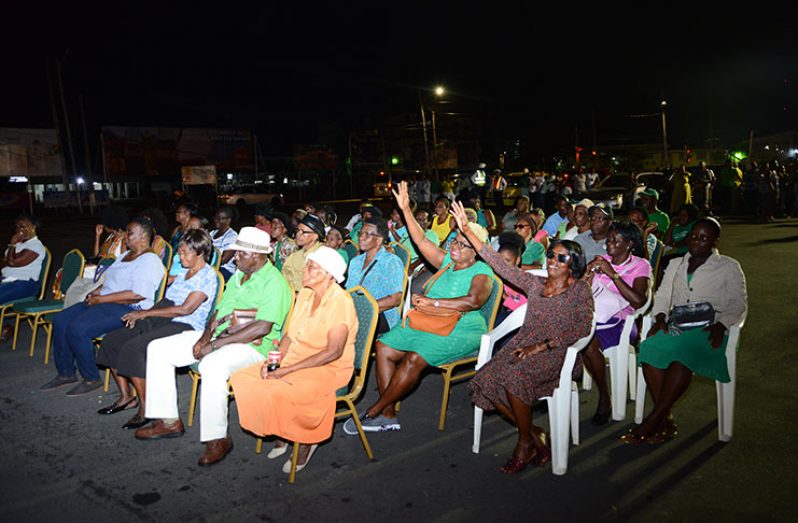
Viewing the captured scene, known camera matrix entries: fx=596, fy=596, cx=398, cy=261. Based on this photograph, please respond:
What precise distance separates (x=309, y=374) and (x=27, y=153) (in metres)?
39.6

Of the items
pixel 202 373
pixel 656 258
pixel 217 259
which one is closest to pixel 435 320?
pixel 202 373

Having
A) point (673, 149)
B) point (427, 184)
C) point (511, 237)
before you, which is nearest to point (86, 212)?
point (427, 184)

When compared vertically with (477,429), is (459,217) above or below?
above

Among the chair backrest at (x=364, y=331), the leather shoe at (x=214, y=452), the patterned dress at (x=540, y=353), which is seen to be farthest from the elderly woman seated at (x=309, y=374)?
the patterned dress at (x=540, y=353)

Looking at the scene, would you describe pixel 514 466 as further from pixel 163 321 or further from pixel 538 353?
pixel 163 321

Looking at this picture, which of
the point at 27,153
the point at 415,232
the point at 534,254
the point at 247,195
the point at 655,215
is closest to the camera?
the point at 415,232

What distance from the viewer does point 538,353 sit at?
3686 millimetres

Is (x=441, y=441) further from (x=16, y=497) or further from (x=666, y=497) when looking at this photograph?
(x=16, y=497)

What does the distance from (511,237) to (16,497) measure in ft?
12.5

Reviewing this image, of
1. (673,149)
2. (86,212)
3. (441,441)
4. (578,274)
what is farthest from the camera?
(673,149)

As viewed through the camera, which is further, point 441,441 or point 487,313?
point 487,313

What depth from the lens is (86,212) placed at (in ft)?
108

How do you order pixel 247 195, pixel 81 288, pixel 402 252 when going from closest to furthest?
pixel 81 288 → pixel 402 252 → pixel 247 195

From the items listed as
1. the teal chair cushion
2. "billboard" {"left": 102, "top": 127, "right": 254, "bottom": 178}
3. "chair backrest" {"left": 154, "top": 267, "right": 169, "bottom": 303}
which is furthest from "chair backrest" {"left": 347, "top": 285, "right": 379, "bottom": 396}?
"billboard" {"left": 102, "top": 127, "right": 254, "bottom": 178}
